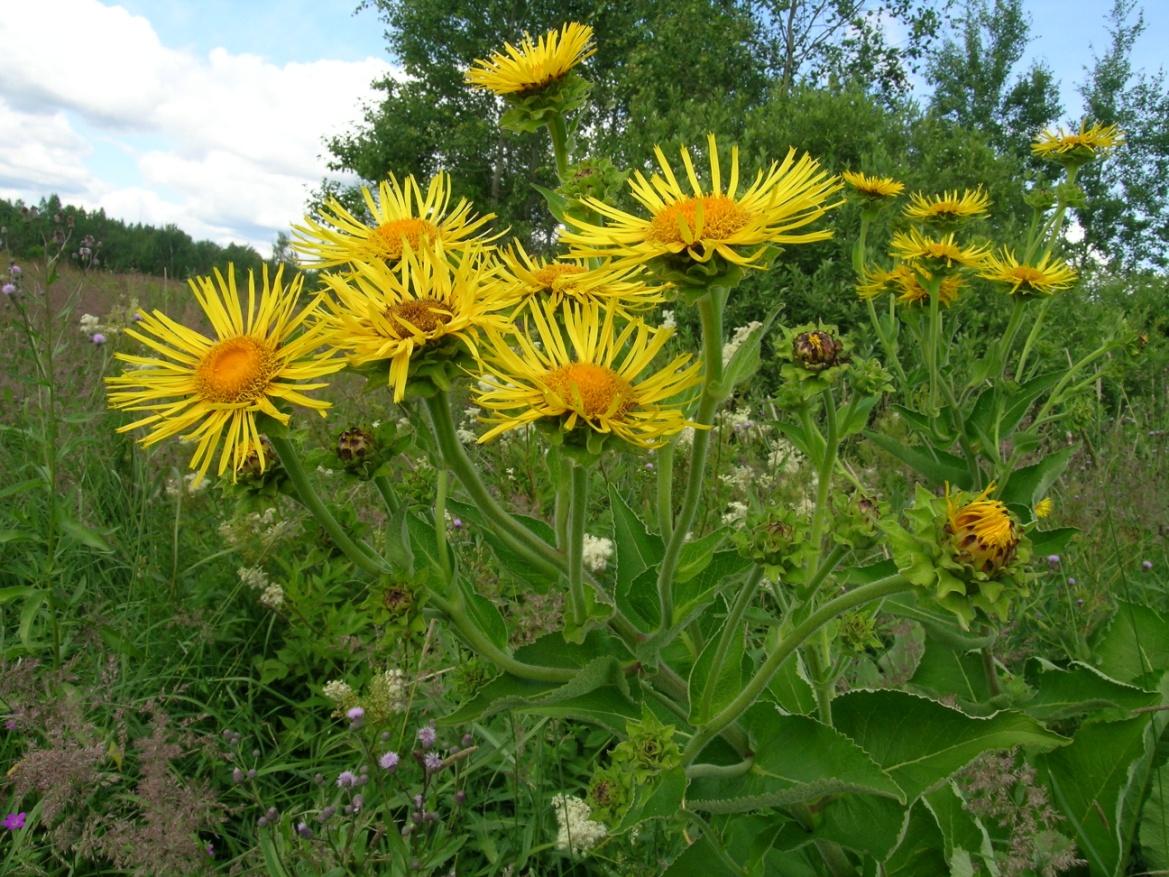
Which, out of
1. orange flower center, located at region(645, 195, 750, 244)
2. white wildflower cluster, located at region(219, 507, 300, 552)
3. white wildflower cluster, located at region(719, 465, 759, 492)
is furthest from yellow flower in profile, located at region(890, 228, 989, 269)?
white wildflower cluster, located at region(219, 507, 300, 552)

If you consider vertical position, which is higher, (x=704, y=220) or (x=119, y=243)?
(x=119, y=243)

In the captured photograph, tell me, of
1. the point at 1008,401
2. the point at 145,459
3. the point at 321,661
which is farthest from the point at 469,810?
the point at 145,459

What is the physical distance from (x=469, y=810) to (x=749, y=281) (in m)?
4.62

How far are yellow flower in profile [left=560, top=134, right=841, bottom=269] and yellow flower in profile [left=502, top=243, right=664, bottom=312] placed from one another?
0.04 metres

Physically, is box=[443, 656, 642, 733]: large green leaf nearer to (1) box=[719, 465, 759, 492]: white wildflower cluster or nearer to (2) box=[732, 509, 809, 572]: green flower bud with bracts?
(2) box=[732, 509, 809, 572]: green flower bud with bracts

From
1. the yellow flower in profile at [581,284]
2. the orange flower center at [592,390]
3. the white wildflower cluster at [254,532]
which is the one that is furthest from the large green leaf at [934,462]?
the white wildflower cluster at [254,532]

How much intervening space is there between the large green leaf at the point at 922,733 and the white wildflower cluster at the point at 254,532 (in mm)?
1714

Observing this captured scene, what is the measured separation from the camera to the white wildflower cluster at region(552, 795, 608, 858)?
1554mm

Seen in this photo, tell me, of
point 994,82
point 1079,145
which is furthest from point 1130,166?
point 1079,145

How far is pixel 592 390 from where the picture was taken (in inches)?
40.4

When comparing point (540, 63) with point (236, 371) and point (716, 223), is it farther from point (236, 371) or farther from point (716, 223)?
point (236, 371)

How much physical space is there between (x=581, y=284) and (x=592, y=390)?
0.20 metres

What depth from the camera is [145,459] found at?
3174 mm

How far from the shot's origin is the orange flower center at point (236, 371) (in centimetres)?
108
